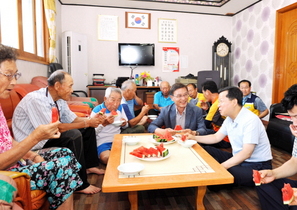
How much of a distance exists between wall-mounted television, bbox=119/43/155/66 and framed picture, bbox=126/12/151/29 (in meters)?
0.50

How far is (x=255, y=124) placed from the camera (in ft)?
5.46

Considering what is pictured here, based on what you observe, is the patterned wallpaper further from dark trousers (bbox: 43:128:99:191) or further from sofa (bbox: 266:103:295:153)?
dark trousers (bbox: 43:128:99:191)

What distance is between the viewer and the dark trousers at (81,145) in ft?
6.17

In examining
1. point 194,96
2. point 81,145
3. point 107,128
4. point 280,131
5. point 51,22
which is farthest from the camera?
point 51,22

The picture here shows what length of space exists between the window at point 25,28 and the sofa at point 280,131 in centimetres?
372

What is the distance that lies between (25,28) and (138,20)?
9.32 feet

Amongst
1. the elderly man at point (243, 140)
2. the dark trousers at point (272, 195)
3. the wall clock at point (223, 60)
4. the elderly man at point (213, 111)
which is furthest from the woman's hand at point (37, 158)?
the wall clock at point (223, 60)

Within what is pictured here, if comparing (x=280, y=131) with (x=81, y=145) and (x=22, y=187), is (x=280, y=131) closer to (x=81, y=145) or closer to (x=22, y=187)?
(x=81, y=145)

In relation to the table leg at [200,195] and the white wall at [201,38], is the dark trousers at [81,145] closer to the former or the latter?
the table leg at [200,195]

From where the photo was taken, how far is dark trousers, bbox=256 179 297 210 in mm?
1345

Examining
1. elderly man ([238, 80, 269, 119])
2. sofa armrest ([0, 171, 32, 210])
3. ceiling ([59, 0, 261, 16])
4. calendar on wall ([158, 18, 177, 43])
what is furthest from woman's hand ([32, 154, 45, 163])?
calendar on wall ([158, 18, 177, 43])

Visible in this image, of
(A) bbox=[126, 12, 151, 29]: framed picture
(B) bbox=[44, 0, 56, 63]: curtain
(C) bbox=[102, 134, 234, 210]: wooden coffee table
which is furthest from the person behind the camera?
(A) bbox=[126, 12, 151, 29]: framed picture

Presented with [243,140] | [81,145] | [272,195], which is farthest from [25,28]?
[272,195]

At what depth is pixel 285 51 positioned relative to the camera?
4348 millimetres
